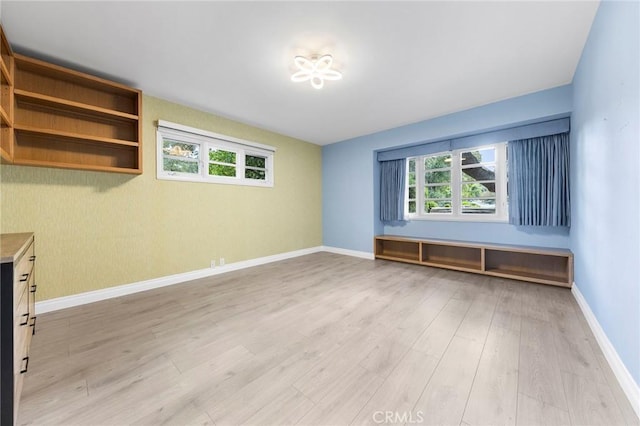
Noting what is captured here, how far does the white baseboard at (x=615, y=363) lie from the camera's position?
4.03ft

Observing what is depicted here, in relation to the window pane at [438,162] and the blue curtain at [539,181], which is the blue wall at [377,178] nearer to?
the blue curtain at [539,181]

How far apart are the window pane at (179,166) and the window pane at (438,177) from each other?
4009mm

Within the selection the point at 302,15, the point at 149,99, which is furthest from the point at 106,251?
the point at 302,15

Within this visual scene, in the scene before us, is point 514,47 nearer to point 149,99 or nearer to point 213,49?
point 213,49

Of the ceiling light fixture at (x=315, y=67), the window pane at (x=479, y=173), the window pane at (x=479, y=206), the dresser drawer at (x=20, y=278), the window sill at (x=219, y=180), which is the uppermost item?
the ceiling light fixture at (x=315, y=67)

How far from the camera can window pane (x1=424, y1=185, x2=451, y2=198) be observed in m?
4.27

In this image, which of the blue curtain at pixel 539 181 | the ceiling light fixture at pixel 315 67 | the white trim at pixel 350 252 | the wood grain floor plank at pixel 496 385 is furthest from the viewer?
the white trim at pixel 350 252

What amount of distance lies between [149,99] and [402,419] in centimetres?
410

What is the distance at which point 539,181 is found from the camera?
10.8 feet

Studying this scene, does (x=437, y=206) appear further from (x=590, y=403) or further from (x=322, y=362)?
(x=322, y=362)

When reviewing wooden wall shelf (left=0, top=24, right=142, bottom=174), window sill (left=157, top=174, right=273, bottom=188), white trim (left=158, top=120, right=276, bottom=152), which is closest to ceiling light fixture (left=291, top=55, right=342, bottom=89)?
white trim (left=158, top=120, right=276, bottom=152)

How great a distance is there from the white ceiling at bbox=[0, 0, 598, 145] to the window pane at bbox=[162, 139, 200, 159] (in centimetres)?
60

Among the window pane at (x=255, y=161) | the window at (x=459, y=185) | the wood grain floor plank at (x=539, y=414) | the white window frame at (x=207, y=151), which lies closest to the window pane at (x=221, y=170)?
the white window frame at (x=207, y=151)

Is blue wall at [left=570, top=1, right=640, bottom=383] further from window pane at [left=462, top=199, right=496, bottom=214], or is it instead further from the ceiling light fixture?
the ceiling light fixture
